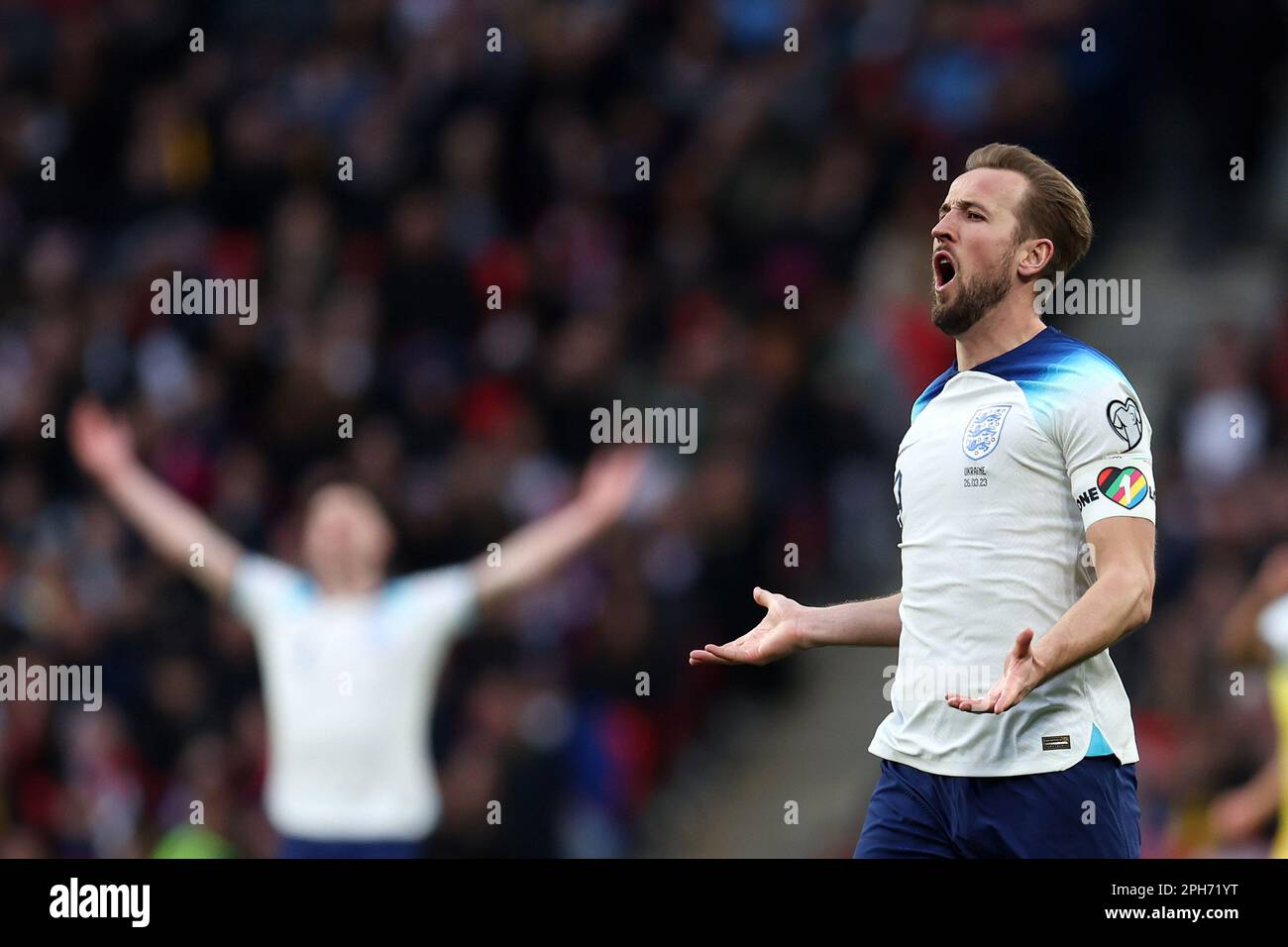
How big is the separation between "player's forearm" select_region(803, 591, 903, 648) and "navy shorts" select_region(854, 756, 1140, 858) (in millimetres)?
389

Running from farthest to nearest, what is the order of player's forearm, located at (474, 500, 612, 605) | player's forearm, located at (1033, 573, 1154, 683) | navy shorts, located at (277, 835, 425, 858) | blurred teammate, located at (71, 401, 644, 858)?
1. player's forearm, located at (474, 500, 612, 605)
2. blurred teammate, located at (71, 401, 644, 858)
3. navy shorts, located at (277, 835, 425, 858)
4. player's forearm, located at (1033, 573, 1154, 683)

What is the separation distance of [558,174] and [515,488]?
7.44 feet

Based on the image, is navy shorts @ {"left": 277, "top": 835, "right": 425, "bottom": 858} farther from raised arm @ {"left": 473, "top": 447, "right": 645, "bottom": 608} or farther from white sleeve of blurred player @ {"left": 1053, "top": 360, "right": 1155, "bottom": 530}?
white sleeve of blurred player @ {"left": 1053, "top": 360, "right": 1155, "bottom": 530}

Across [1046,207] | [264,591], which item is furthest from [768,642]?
[264,591]

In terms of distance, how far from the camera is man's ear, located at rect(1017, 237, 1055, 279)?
4.19 m

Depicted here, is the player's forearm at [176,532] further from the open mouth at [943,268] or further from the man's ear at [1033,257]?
the man's ear at [1033,257]

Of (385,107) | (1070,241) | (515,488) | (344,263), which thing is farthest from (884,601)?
(385,107)

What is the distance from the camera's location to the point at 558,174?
416 inches

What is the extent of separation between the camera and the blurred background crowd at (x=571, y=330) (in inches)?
335

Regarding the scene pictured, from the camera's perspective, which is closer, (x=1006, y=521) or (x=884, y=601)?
(x=1006, y=521)

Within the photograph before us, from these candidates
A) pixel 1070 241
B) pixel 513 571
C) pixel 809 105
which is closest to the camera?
pixel 1070 241

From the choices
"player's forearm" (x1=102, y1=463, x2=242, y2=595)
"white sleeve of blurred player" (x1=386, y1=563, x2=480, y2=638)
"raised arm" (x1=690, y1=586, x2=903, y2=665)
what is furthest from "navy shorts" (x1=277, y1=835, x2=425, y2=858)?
"raised arm" (x1=690, y1=586, x2=903, y2=665)
